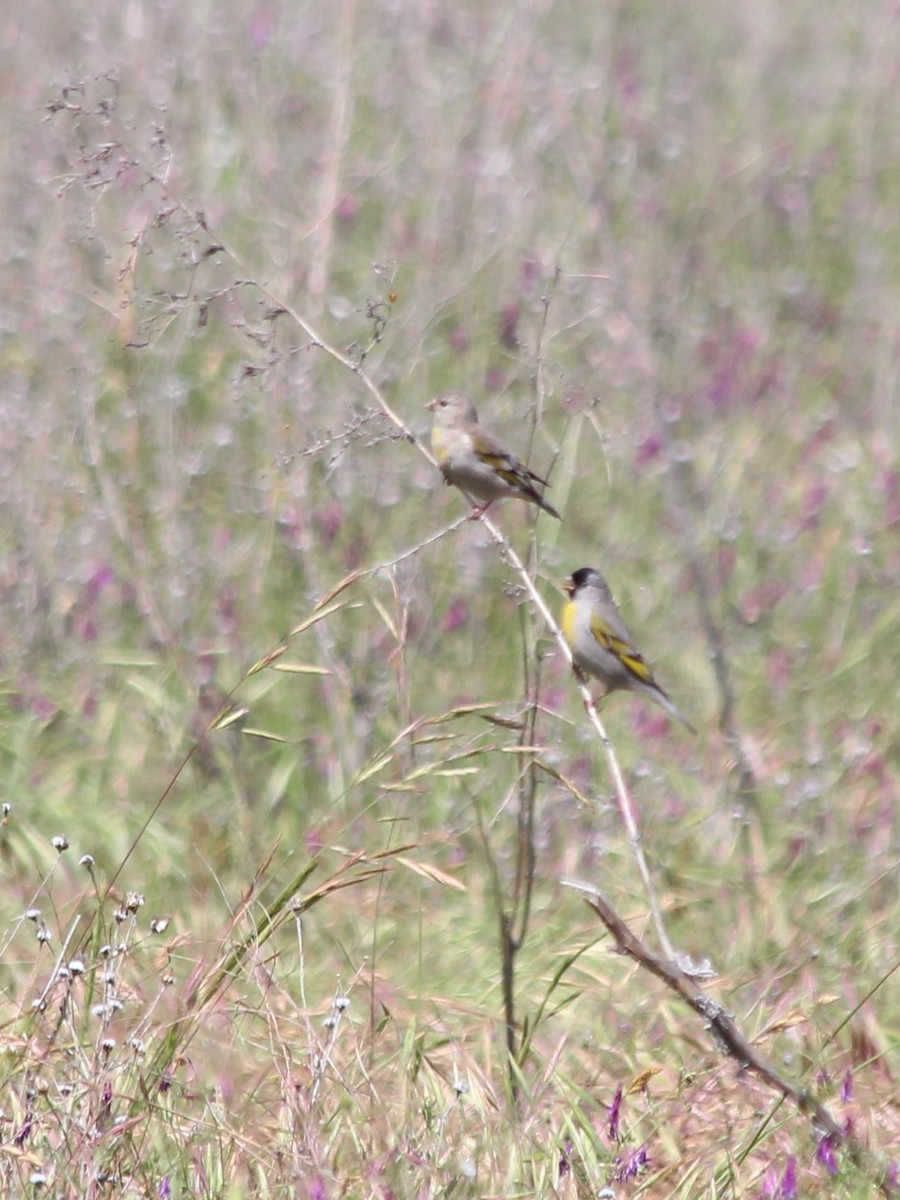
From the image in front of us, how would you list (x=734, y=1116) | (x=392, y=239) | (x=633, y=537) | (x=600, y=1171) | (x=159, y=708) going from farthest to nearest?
(x=392, y=239) → (x=633, y=537) → (x=159, y=708) → (x=734, y=1116) → (x=600, y=1171)

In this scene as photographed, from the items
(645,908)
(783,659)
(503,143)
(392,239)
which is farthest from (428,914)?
(503,143)

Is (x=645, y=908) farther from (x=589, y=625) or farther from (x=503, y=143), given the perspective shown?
(x=503, y=143)

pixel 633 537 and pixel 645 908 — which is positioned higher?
pixel 633 537

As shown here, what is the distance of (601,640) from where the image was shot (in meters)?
4.58

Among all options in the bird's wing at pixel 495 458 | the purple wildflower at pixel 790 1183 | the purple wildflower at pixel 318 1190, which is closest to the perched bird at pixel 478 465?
the bird's wing at pixel 495 458

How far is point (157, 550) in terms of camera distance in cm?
567

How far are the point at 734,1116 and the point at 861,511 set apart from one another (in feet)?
10.4

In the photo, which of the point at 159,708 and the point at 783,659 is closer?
the point at 159,708

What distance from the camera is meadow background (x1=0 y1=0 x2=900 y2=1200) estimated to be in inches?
118

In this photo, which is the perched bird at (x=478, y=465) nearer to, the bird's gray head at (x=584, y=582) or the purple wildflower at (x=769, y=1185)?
the bird's gray head at (x=584, y=582)

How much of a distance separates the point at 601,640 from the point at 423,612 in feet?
2.65

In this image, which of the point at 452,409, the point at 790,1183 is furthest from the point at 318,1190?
the point at 452,409

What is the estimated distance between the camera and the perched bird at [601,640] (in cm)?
452

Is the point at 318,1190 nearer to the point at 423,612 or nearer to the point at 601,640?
the point at 601,640
